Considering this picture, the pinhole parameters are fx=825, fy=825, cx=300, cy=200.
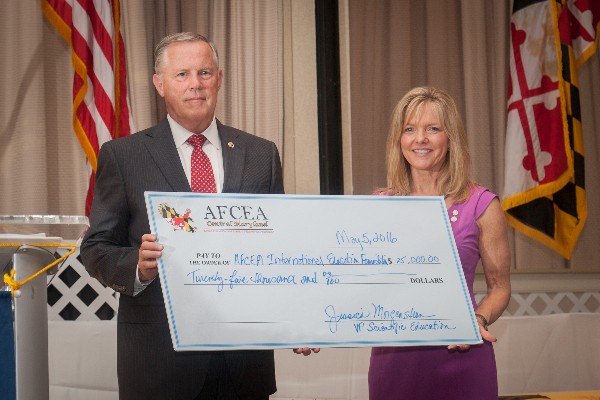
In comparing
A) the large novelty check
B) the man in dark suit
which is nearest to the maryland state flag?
the large novelty check

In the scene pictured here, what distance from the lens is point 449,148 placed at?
2303 mm

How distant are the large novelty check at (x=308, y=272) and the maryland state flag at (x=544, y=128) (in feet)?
7.95

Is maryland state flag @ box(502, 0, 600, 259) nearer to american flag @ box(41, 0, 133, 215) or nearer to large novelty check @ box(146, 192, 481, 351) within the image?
american flag @ box(41, 0, 133, 215)

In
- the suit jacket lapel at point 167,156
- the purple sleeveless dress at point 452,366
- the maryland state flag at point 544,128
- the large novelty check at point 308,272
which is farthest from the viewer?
the maryland state flag at point 544,128

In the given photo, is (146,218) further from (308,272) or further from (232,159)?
(308,272)

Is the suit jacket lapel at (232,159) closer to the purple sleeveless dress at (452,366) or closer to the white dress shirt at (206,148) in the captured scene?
the white dress shirt at (206,148)

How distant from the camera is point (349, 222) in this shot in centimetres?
212

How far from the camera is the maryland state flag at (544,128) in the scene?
4438mm

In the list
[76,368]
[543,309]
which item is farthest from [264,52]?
[543,309]

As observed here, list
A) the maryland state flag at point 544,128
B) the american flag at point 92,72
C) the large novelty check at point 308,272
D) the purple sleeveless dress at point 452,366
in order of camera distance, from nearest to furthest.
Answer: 1. the large novelty check at point 308,272
2. the purple sleeveless dress at point 452,366
3. the american flag at point 92,72
4. the maryland state flag at point 544,128

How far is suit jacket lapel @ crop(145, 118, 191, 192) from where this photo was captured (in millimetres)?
2074

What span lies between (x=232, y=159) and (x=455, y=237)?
0.64m

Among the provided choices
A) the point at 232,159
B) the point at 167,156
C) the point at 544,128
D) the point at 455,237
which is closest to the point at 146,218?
the point at 167,156

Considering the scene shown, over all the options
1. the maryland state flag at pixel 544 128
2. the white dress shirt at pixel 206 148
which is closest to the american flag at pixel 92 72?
the white dress shirt at pixel 206 148
